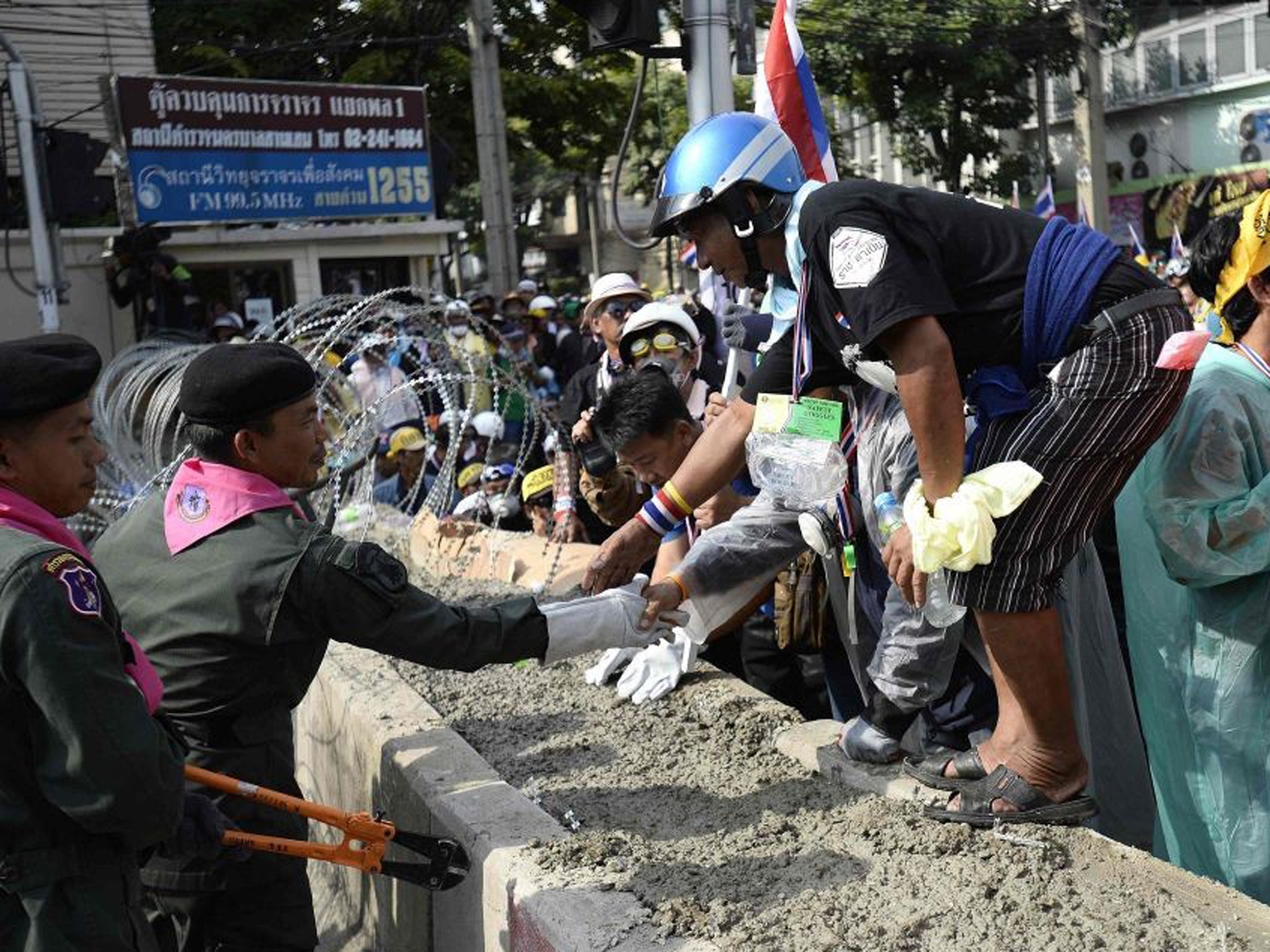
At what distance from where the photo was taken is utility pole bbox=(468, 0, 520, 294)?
55.5 feet

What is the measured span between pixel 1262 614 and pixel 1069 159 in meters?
31.3

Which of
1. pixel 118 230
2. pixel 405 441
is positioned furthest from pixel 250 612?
pixel 118 230

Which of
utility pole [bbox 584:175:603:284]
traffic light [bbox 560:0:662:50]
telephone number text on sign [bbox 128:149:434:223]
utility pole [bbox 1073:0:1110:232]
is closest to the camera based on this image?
traffic light [bbox 560:0:662:50]

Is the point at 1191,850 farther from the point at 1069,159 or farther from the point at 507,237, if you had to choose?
the point at 1069,159

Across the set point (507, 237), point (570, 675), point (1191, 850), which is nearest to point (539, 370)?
point (507, 237)

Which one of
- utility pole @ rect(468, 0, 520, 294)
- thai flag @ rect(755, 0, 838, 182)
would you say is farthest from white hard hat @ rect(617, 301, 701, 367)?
utility pole @ rect(468, 0, 520, 294)

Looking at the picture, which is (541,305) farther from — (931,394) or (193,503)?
(931,394)

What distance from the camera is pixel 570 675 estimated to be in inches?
193

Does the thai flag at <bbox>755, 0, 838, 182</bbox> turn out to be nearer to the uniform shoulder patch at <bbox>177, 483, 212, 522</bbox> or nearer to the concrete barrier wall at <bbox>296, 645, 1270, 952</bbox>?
the concrete barrier wall at <bbox>296, 645, 1270, 952</bbox>

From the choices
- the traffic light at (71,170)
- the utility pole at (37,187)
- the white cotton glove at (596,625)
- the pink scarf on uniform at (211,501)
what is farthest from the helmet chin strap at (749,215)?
the traffic light at (71,170)

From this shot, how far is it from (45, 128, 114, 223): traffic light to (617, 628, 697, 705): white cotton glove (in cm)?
1182

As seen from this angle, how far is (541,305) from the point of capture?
16.0m

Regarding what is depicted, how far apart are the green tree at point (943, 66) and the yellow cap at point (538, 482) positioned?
13953mm

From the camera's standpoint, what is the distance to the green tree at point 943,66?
20.4 m
